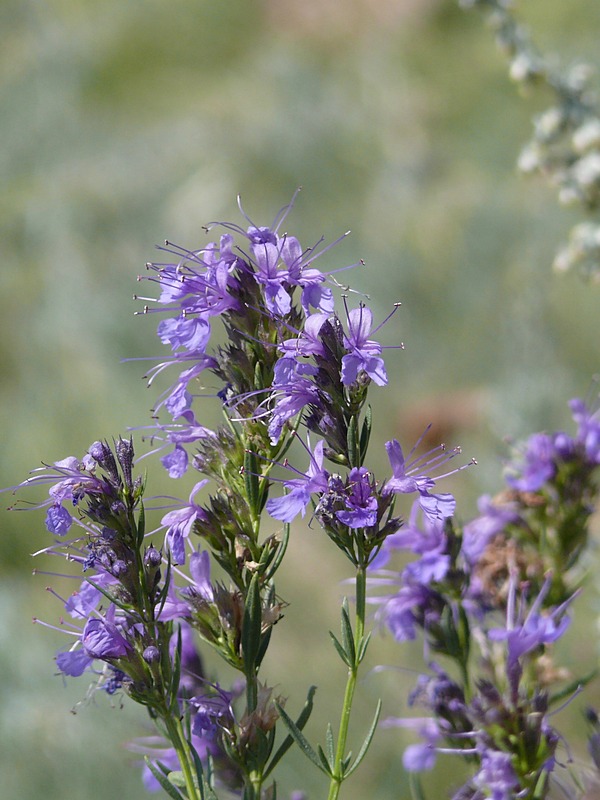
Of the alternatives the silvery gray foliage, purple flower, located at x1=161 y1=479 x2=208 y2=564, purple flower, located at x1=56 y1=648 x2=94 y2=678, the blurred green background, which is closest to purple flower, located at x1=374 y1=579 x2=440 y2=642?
purple flower, located at x1=161 y1=479 x2=208 y2=564

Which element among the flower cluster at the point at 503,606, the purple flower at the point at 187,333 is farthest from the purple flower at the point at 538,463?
the purple flower at the point at 187,333

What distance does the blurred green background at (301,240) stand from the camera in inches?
147

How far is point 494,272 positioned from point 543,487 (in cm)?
442

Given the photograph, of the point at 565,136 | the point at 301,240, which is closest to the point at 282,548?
the point at 565,136

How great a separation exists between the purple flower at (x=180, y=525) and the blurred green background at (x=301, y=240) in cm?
190

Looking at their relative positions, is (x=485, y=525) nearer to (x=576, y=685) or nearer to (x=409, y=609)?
(x=409, y=609)

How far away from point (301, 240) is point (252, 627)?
521cm

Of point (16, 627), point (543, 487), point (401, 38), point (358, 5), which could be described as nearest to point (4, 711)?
point (16, 627)

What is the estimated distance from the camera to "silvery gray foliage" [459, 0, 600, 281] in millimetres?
2129

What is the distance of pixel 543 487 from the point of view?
1.74 meters

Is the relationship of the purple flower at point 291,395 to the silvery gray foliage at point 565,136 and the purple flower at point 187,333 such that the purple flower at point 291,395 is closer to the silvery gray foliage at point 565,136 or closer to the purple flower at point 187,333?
the purple flower at point 187,333

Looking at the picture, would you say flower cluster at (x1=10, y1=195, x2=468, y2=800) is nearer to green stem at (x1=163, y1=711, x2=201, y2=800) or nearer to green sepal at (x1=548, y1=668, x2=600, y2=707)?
green stem at (x1=163, y1=711, x2=201, y2=800)

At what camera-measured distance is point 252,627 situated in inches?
47.5

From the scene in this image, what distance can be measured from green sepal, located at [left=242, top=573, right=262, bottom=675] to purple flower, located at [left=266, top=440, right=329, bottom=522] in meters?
0.11
